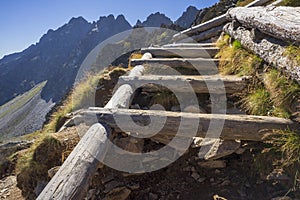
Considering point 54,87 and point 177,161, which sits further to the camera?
point 54,87

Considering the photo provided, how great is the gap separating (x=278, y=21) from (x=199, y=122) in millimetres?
1767

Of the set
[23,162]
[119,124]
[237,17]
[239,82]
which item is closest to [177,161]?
[119,124]

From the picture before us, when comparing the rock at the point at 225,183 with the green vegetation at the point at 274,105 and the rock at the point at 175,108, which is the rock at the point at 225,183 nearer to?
the green vegetation at the point at 274,105

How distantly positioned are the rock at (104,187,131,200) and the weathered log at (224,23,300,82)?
2.21 m

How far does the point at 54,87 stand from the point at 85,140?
178076 millimetres

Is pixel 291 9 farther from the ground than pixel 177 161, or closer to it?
farther from the ground

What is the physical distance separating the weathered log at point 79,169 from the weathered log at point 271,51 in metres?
2.18

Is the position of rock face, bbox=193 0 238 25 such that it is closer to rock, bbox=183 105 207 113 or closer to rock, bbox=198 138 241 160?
rock, bbox=183 105 207 113

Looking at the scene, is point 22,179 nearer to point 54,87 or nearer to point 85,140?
point 85,140

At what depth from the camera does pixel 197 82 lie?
3822 millimetres

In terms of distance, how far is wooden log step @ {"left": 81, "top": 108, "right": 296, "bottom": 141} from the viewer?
8.96 ft

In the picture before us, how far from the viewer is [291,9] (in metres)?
3.51

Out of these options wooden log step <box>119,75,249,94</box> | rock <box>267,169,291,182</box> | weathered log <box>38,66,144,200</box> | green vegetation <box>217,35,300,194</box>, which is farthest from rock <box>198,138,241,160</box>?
weathered log <box>38,66,144,200</box>

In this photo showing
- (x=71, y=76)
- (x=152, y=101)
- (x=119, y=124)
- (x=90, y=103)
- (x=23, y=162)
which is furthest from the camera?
(x=71, y=76)
